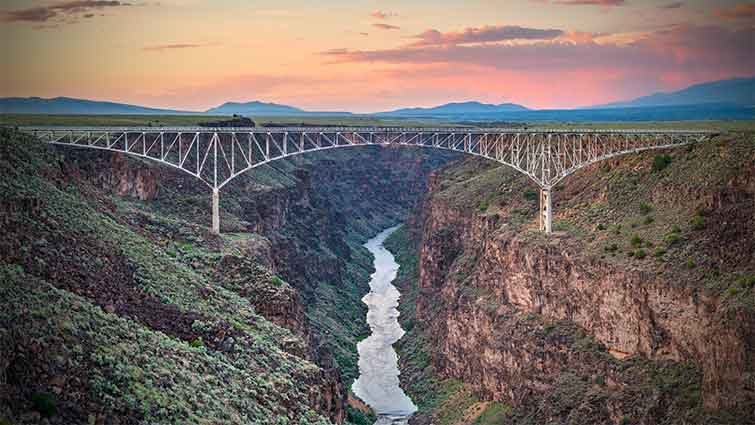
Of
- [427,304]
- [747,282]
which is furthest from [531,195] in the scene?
[747,282]

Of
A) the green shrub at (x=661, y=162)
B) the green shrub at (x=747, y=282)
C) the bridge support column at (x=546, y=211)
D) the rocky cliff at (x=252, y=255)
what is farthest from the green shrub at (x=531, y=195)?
the green shrub at (x=747, y=282)

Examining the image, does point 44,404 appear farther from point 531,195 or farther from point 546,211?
point 531,195

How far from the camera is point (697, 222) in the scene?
71.2 m

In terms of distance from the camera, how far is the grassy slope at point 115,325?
39906 mm

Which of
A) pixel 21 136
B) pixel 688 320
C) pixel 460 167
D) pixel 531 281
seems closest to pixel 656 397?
pixel 688 320

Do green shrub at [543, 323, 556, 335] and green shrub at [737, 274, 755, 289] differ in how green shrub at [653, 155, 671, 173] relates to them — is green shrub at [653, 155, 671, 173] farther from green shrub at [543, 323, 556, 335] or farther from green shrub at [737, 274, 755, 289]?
green shrub at [737, 274, 755, 289]

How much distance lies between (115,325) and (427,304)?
2455 inches

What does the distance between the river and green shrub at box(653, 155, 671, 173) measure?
25.2 meters

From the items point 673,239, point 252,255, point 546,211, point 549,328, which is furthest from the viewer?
point 546,211

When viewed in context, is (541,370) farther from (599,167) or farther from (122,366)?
(122,366)

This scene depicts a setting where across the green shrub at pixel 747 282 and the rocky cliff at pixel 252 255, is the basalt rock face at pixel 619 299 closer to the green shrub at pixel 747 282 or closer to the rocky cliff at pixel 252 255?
the green shrub at pixel 747 282

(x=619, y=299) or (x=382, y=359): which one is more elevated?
(x=619, y=299)

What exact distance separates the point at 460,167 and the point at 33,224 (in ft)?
283

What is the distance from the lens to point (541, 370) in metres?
75.3
